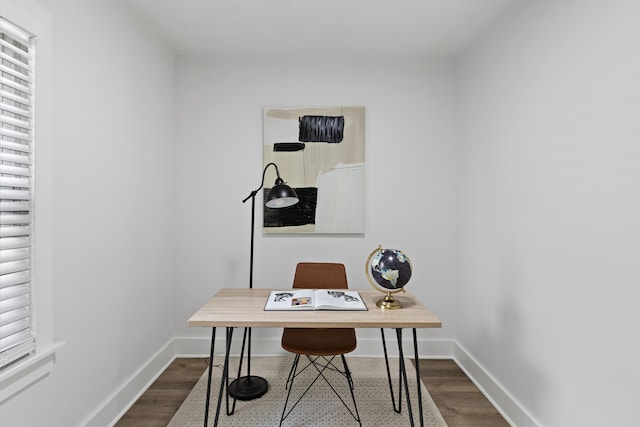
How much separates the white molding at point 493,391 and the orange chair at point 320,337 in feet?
3.12

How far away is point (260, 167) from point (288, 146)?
310mm

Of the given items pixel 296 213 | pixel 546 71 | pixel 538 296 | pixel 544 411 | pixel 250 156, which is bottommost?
pixel 544 411

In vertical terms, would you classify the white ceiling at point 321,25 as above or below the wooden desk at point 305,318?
above

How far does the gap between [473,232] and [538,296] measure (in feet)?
3.12

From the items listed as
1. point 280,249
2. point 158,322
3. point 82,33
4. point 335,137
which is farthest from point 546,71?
point 158,322

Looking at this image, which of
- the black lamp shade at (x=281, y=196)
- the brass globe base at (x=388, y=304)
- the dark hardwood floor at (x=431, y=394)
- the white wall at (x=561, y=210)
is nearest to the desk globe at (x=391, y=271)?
the brass globe base at (x=388, y=304)

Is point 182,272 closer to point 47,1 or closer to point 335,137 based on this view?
point 335,137

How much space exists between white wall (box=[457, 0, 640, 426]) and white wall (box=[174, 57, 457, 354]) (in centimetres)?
47

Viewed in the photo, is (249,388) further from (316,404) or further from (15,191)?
(15,191)

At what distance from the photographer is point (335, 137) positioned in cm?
330

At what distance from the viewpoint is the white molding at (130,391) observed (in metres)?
2.15

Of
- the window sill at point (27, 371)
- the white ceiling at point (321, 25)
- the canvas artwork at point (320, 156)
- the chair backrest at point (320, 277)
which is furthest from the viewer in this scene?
the canvas artwork at point (320, 156)

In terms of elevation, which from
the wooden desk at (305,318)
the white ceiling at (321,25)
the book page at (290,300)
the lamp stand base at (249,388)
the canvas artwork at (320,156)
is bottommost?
the lamp stand base at (249,388)

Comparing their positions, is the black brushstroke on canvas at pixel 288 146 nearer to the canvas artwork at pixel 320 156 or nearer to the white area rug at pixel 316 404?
the canvas artwork at pixel 320 156
